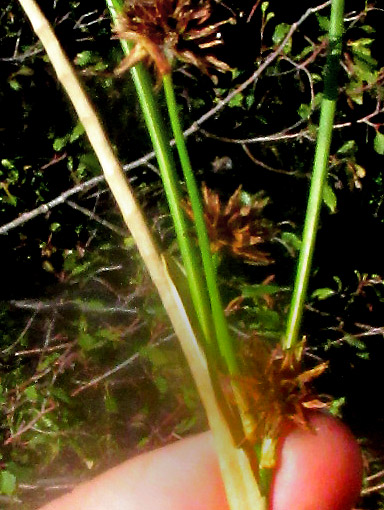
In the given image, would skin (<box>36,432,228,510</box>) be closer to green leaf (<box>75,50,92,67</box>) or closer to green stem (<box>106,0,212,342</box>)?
green stem (<box>106,0,212,342</box>)

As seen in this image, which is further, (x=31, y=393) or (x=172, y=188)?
(x=31, y=393)

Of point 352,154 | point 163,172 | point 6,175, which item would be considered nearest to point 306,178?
point 352,154

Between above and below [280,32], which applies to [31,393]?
below

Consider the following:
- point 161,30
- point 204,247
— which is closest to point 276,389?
point 204,247

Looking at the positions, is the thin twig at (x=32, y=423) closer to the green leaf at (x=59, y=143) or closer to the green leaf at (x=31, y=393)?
the green leaf at (x=31, y=393)

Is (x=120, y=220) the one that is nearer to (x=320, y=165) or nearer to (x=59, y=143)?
(x=59, y=143)

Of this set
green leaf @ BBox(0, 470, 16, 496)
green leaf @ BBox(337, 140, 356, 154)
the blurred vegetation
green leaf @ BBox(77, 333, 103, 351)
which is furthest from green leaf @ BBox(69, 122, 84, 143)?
green leaf @ BBox(0, 470, 16, 496)

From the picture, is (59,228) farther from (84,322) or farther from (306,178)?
(306,178)
